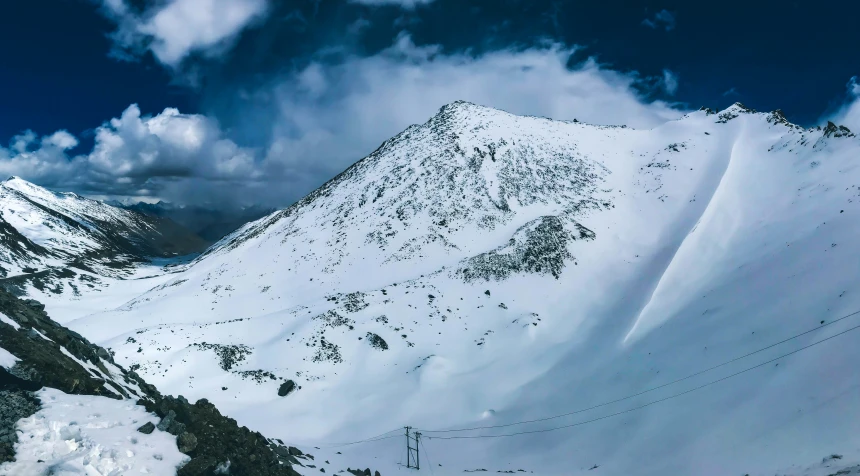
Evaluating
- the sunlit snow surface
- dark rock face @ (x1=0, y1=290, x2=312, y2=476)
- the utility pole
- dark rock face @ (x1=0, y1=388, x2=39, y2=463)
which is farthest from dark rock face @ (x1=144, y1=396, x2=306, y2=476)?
the utility pole

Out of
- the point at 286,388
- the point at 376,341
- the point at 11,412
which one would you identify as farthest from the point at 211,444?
the point at 376,341

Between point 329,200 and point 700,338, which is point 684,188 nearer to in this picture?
point 700,338

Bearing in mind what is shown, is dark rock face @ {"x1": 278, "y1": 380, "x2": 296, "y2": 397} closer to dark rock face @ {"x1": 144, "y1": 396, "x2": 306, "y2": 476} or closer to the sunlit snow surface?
dark rock face @ {"x1": 144, "y1": 396, "x2": 306, "y2": 476}

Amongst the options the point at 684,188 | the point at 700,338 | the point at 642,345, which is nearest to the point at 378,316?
the point at 642,345

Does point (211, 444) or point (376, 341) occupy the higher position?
point (376, 341)

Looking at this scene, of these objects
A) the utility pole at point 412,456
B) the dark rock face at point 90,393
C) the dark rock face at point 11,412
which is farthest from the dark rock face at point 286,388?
the dark rock face at point 11,412

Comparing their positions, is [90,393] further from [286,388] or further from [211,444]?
[286,388]
